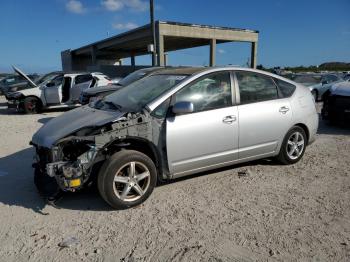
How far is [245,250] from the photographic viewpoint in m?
2.94

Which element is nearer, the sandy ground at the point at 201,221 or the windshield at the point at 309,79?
the sandy ground at the point at 201,221

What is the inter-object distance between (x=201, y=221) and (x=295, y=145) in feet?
8.38

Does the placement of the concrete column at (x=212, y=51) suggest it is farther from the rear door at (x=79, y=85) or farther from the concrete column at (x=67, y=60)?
the concrete column at (x=67, y=60)

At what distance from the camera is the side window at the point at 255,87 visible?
15.1 ft

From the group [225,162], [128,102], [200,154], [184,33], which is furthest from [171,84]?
[184,33]

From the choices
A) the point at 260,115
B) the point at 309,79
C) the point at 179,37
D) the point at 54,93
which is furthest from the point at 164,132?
the point at 179,37

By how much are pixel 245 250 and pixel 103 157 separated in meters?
1.85

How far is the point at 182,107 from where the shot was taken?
3.83 metres

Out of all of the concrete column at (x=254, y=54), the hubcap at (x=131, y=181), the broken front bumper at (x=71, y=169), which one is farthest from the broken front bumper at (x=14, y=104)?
the concrete column at (x=254, y=54)

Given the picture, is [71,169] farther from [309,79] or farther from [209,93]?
[309,79]

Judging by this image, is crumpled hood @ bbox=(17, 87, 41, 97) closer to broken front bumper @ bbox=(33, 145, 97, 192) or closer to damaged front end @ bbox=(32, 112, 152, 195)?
damaged front end @ bbox=(32, 112, 152, 195)

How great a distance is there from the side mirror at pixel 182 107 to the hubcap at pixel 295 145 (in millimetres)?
2127

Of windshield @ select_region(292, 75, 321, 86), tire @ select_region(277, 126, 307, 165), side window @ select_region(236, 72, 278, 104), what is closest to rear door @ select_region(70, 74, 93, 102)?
side window @ select_region(236, 72, 278, 104)

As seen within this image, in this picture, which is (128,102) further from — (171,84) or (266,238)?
(266,238)
